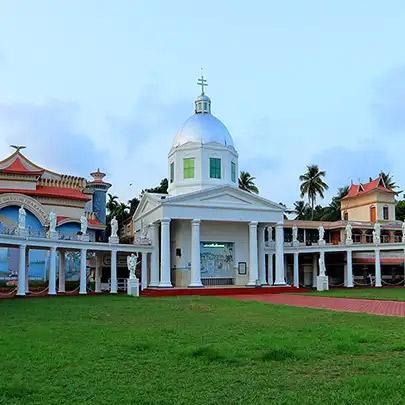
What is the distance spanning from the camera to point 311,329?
12.9 meters

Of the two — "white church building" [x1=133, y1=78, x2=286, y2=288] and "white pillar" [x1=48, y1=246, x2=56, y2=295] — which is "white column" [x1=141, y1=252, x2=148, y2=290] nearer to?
"white church building" [x1=133, y1=78, x2=286, y2=288]

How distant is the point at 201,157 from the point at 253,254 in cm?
846

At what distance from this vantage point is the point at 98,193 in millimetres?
52156

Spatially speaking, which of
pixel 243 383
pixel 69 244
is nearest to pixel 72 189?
pixel 69 244

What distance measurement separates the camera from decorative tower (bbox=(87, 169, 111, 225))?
51562mm

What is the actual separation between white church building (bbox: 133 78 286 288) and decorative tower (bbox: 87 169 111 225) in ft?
24.4

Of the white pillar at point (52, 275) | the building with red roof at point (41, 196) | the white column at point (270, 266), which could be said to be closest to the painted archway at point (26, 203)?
the building with red roof at point (41, 196)

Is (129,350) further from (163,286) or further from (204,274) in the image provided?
(204,274)

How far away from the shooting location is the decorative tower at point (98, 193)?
51562 mm

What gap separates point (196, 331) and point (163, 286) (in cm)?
2536

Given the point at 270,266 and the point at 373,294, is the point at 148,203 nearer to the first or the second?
the point at 270,266

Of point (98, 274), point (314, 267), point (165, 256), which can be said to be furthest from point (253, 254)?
point (314, 267)

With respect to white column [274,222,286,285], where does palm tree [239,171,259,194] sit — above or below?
above

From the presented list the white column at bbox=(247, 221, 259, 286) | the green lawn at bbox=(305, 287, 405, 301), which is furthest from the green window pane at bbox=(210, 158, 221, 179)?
the green lawn at bbox=(305, 287, 405, 301)
